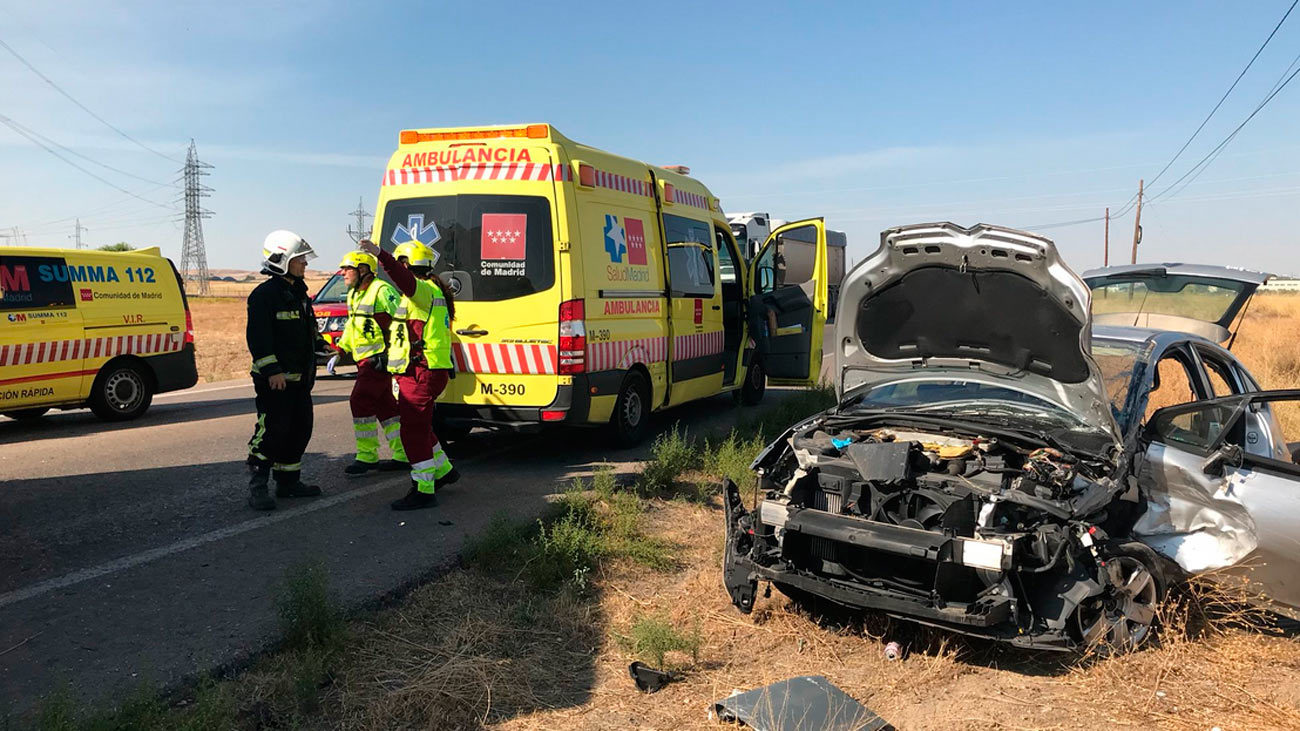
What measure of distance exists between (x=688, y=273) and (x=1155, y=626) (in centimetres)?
584

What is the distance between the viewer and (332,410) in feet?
36.2

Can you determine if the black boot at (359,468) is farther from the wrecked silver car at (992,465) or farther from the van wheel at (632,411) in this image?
the wrecked silver car at (992,465)

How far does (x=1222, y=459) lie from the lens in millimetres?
4211

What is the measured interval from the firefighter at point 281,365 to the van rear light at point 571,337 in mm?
1878

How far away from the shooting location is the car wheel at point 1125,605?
3.91m

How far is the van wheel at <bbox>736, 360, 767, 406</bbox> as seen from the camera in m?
11.3

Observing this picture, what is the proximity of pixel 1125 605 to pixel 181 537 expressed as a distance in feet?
17.2

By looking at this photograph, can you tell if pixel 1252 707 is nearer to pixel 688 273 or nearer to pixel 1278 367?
pixel 688 273

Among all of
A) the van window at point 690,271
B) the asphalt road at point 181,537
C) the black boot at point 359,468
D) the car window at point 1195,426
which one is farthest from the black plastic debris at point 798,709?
the van window at point 690,271

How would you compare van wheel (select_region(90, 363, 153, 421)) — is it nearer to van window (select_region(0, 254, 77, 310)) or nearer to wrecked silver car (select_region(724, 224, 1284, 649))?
van window (select_region(0, 254, 77, 310))

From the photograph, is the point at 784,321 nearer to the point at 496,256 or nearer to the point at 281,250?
the point at 496,256

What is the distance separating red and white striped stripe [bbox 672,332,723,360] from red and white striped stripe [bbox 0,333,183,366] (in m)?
6.26

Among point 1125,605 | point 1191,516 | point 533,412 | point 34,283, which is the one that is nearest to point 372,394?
point 533,412

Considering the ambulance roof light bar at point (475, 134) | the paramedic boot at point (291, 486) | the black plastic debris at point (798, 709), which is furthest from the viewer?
the ambulance roof light bar at point (475, 134)
